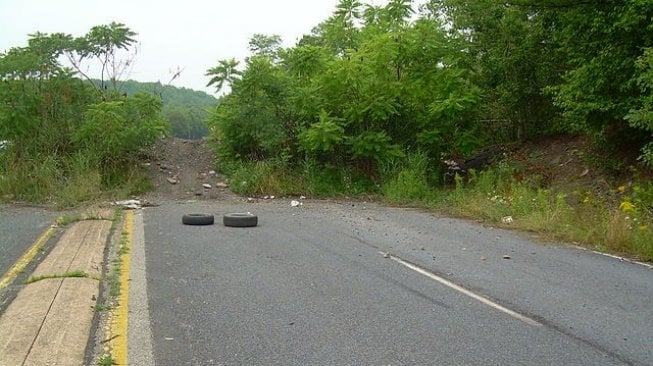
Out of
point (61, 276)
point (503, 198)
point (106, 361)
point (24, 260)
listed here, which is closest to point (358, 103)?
point (503, 198)

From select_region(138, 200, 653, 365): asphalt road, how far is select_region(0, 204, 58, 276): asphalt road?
1948mm

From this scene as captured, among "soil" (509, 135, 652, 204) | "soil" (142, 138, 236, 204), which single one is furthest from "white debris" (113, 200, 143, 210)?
"soil" (509, 135, 652, 204)

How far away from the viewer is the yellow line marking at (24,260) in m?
7.86

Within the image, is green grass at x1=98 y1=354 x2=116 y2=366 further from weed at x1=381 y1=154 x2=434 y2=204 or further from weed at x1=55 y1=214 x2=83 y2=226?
weed at x1=381 y1=154 x2=434 y2=204

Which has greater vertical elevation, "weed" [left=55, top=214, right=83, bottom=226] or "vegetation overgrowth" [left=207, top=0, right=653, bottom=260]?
"vegetation overgrowth" [left=207, top=0, right=653, bottom=260]

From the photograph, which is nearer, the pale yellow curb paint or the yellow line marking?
the pale yellow curb paint

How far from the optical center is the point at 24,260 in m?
9.18

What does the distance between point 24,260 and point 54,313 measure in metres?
3.44

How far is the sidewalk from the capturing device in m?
5.12

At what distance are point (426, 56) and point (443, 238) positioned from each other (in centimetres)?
1112

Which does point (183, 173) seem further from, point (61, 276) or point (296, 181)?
point (61, 276)

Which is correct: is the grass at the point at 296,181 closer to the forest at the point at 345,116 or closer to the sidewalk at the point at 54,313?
the forest at the point at 345,116

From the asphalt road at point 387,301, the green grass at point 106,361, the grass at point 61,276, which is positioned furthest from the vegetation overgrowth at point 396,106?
the green grass at point 106,361

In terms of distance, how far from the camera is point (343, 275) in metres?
8.47
